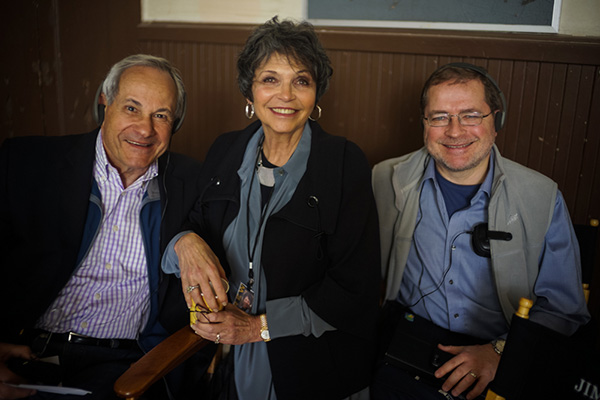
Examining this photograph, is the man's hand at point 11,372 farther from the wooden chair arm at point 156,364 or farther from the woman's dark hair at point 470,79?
the woman's dark hair at point 470,79

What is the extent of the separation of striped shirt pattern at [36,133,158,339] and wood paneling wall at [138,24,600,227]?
918 mm

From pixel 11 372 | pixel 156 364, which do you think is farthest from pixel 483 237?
pixel 11 372

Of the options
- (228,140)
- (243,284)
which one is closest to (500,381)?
(243,284)

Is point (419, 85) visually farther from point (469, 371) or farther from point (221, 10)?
point (469, 371)

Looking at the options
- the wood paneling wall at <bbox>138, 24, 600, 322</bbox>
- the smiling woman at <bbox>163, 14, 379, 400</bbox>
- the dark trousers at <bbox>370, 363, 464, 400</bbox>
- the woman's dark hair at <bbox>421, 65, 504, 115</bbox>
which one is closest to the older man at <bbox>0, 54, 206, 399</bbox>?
the smiling woman at <bbox>163, 14, 379, 400</bbox>

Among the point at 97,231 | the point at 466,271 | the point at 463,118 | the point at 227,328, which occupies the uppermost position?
the point at 463,118

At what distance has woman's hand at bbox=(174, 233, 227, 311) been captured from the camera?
4.61 ft

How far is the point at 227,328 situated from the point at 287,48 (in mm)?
1042

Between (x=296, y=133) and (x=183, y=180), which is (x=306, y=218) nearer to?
(x=296, y=133)

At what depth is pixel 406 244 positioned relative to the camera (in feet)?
5.61

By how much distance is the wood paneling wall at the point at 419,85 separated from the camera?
6.45 ft

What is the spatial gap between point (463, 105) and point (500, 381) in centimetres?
100

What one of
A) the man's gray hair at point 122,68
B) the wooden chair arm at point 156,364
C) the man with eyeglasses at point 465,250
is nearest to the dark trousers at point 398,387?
the man with eyeglasses at point 465,250

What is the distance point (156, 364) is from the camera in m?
1.30
